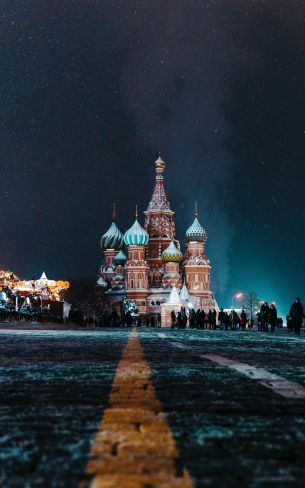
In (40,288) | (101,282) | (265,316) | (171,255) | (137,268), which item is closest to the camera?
(265,316)

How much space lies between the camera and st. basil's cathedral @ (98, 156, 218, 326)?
104m

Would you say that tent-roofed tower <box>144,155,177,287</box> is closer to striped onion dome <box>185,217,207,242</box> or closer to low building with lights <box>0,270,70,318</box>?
striped onion dome <box>185,217,207,242</box>

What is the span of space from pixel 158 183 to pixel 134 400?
117000mm

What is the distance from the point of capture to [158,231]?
4387 inches

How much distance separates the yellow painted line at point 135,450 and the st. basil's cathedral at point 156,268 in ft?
303

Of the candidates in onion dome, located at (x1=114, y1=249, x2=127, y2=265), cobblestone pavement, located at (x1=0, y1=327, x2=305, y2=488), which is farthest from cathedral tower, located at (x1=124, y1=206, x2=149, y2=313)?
cobblestone pavement, located at (x1=0, y1=327, x2=305, y2=488)

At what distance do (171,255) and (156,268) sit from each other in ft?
19.3

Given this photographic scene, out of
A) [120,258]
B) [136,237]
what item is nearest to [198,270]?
[136,237]

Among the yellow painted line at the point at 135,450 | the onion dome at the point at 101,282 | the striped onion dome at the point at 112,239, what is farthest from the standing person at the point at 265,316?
the striped onion dome at the point at 112,239

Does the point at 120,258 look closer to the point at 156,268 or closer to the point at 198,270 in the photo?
the point at 156,268

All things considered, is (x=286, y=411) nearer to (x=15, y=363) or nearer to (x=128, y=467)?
(x=128, y=467)

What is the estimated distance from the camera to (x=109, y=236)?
402ft

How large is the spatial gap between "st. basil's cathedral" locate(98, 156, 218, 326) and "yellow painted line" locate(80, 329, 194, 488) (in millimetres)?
92347

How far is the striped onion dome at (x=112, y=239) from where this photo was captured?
121312mm
